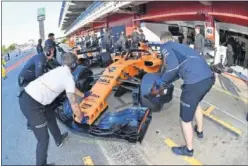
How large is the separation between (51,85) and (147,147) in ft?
5.81

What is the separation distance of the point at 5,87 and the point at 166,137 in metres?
6.99

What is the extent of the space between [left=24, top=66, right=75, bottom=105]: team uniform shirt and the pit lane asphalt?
1.12 metres

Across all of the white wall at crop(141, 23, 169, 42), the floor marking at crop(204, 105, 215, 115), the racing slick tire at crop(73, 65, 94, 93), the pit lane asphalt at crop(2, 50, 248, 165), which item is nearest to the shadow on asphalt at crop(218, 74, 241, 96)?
the floor marking at crop(204, 105, 215, 115)

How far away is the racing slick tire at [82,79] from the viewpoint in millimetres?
6840

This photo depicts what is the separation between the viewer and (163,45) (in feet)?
13.7

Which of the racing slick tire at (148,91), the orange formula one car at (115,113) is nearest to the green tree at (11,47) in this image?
the orange formula one car at (115,113)

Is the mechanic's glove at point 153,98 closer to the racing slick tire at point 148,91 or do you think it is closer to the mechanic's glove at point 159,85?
the racing slick tire at point 148,91

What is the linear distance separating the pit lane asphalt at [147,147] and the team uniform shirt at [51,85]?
1117 mm

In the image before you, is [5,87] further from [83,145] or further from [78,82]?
[83,145]

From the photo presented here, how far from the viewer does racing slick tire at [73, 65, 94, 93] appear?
6.84 m

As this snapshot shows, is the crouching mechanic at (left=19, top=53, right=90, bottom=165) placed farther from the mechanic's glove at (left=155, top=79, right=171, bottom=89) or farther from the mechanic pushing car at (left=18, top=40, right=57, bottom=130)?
the mechanic pushing car at (left=18, top=40, right=57, bottom=130)

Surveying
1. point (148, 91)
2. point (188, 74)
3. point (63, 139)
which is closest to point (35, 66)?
point (63, 139)

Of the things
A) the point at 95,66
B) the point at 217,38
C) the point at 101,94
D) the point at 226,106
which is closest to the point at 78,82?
the point at 101,94

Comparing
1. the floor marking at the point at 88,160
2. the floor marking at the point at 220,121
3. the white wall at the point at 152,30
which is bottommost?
the floor marking at the point at 88,160
